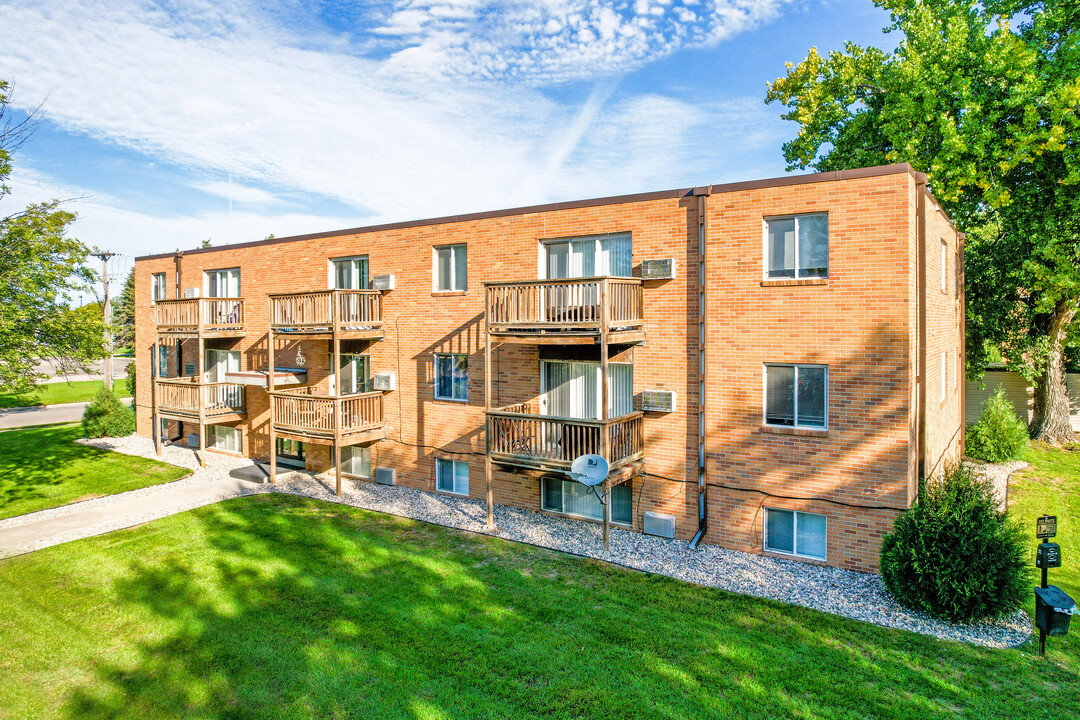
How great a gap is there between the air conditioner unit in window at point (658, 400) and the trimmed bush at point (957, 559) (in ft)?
13.8

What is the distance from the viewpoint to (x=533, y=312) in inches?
462

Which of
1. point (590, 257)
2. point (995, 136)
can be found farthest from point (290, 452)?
point (995, 136)

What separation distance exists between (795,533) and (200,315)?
16895 mm

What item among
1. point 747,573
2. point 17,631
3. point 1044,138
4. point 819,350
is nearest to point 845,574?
point 747,573

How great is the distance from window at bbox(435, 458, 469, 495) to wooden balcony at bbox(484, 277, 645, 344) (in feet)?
14.6

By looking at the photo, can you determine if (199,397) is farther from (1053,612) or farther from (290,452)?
(1053,612)

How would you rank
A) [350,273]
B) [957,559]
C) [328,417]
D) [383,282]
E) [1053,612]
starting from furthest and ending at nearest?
[350,273]
[383,282]
[328,417]
[957,559]
[1053,612]

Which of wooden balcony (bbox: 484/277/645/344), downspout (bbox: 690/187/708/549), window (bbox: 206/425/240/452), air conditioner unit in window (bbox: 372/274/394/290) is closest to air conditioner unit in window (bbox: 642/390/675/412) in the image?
downspout (bbox: 690/187/708/549)

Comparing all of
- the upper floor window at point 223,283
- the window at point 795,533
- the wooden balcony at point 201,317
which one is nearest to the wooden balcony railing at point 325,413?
the wooden balcony at point 201,317

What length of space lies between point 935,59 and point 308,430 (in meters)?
21.8

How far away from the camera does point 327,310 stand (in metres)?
15.1

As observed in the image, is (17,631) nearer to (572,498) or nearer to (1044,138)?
(572,498)

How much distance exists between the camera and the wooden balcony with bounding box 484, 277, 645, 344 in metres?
10.9

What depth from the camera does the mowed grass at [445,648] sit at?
266 inches
